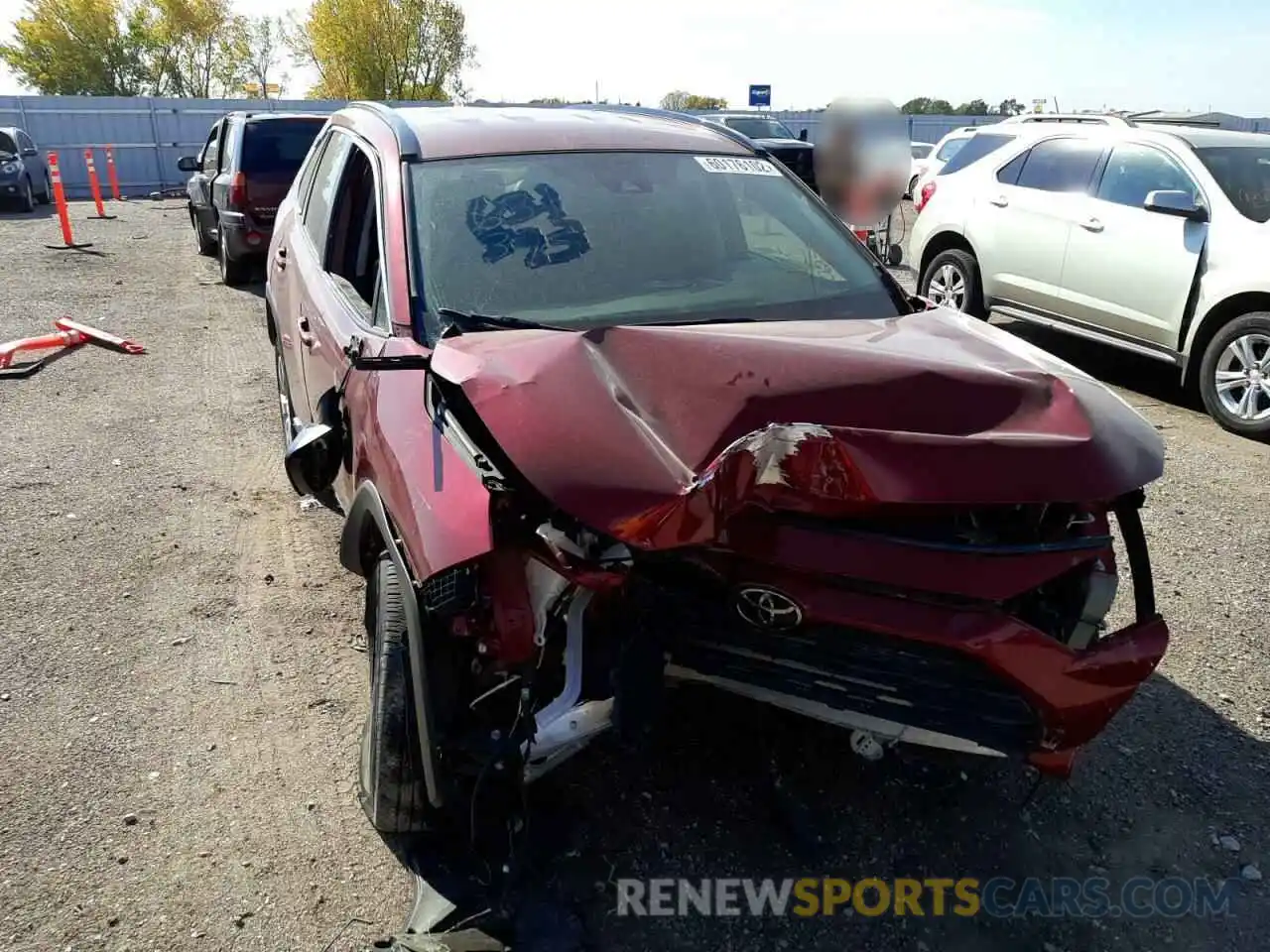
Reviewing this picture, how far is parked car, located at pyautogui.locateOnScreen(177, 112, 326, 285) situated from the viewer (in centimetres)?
969

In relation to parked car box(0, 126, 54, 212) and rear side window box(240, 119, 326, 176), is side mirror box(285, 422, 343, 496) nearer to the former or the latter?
rear side window box(240, 119, 326, 176)

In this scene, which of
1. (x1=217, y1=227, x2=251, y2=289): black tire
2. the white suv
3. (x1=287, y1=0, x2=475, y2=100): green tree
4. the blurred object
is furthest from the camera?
(x1=287, y1=0, x2=475, y2=100): green tree

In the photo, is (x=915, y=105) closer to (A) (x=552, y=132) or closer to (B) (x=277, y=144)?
(B) (x=277, y=144)

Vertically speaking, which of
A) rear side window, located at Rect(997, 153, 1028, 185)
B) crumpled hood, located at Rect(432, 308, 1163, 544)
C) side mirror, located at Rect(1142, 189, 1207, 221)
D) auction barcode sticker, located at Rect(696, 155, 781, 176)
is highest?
auction barcode sticker, located at Rect(696, 155, 781, 176)

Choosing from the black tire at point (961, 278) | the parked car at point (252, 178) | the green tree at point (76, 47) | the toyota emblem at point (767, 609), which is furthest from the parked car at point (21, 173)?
the green tree at point (76, 47)

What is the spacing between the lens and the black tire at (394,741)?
95.8 inches

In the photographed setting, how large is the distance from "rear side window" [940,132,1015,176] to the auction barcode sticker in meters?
5.63

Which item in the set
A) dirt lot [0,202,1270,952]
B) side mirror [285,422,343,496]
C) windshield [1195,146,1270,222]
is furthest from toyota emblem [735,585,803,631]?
windshield [1195,146,1270,222]

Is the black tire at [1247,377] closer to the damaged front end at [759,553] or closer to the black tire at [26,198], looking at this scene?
the damaged front end at [759,553]

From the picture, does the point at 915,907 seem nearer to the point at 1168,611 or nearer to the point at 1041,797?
the point at 1041,797

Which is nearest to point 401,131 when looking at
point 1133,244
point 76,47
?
point 1133,244

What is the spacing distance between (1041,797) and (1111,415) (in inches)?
48.7

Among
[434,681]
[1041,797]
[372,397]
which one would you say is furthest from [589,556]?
[1041,797]

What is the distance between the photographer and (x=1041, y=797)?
115 inches
